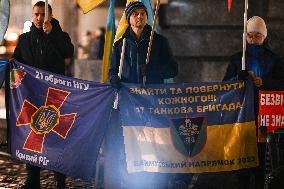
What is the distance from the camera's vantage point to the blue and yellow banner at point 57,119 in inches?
230

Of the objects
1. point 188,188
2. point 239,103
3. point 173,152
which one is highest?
point 239,103

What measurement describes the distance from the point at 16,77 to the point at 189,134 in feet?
7.03

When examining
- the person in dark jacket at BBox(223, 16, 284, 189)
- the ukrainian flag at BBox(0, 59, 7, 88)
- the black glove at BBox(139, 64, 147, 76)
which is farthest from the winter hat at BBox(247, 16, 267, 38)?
the ukrainian flag at BBox(0, 59, 7, 88)

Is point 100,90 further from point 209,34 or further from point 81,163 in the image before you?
point 209,34

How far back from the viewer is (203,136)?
568 cm

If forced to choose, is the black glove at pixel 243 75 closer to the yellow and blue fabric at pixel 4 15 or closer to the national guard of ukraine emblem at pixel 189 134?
the national guard of ukraine emblem at pixel 189 134

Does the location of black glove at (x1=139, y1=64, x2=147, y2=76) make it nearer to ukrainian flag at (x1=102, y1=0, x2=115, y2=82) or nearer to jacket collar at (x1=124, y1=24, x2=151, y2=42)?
jacket collar at (x1=124, y1=24, x2=151, y2=42)

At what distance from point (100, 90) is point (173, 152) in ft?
3.34

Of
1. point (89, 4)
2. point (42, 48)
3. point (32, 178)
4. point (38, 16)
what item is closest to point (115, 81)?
point (42, 48)

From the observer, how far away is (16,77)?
6.30 m

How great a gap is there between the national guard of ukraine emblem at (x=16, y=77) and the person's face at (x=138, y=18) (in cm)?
142

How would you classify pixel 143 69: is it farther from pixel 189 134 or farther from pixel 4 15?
pixel 4 15

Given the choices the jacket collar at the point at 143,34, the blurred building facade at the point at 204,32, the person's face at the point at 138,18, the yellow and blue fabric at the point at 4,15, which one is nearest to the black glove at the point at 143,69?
the jacket collar at the point at 143,34

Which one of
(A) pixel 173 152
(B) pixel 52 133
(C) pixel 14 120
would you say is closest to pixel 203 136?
(A) pixel 173 152
